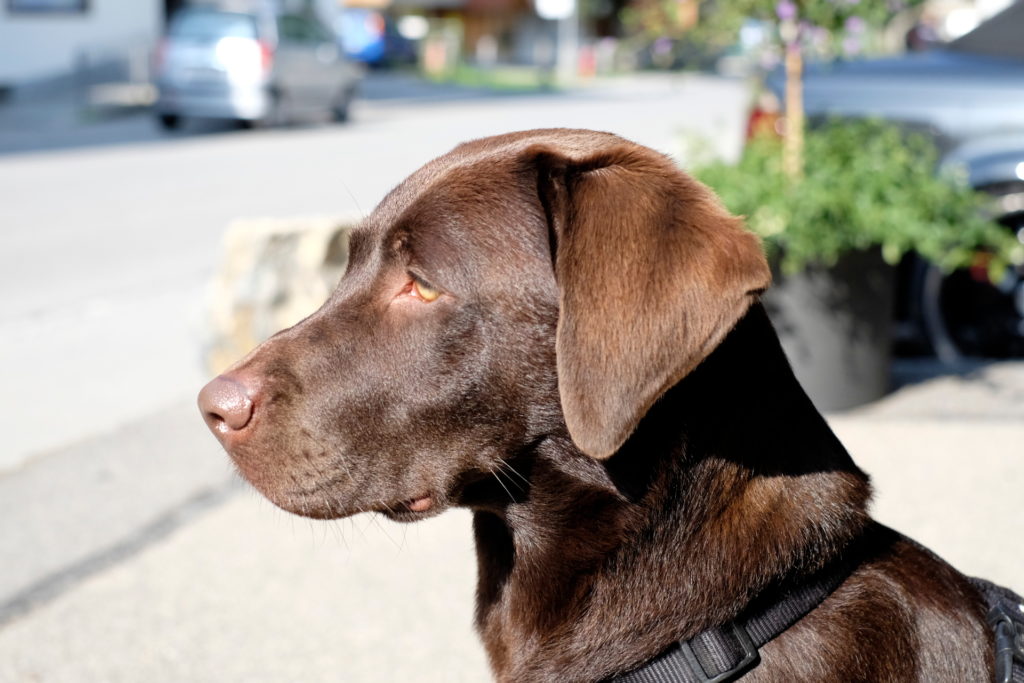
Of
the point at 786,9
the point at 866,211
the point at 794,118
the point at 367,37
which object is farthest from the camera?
the point at 367,37

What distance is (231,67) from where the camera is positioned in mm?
20016

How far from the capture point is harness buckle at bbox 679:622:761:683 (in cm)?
205

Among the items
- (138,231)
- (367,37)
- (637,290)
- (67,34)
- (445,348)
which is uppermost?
(637,290)

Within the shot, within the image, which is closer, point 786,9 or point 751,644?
point 751,644

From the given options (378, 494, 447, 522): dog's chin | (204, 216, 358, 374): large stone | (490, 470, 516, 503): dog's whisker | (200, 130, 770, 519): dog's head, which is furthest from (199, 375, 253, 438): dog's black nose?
(204, 216, 358, 374): large stone

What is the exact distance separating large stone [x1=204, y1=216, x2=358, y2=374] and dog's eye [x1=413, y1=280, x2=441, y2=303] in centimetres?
427

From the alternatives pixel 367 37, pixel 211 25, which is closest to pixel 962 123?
pixel 211 25

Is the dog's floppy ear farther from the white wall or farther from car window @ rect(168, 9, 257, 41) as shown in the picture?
the white wall

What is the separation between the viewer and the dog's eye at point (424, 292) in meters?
2.29

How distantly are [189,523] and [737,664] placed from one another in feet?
10.5

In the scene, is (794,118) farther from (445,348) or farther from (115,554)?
(445,348)

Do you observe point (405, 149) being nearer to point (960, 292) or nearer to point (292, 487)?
point (960, 292)

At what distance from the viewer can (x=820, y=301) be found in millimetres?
5711

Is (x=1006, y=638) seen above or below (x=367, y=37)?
above
